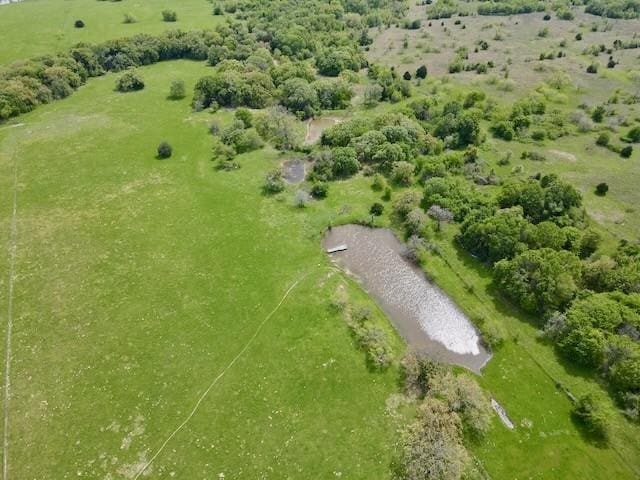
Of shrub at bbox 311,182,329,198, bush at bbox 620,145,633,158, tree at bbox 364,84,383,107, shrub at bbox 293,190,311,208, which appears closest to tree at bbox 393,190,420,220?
shrub at bbox 311,182,329,198

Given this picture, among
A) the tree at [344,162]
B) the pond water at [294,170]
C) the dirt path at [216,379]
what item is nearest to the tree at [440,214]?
the tree at [344,162]

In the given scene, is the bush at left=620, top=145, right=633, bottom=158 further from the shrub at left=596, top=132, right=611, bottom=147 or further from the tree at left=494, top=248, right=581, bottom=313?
the tree at left=494, top=248, right=581, bottom=313

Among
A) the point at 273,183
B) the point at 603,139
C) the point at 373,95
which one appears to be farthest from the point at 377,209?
the point at 603,139

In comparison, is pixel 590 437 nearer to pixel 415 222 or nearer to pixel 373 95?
pixel 415 222

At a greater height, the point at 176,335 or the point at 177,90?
the point at 177,90

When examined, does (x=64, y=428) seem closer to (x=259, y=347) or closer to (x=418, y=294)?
(x=259, y=347)
